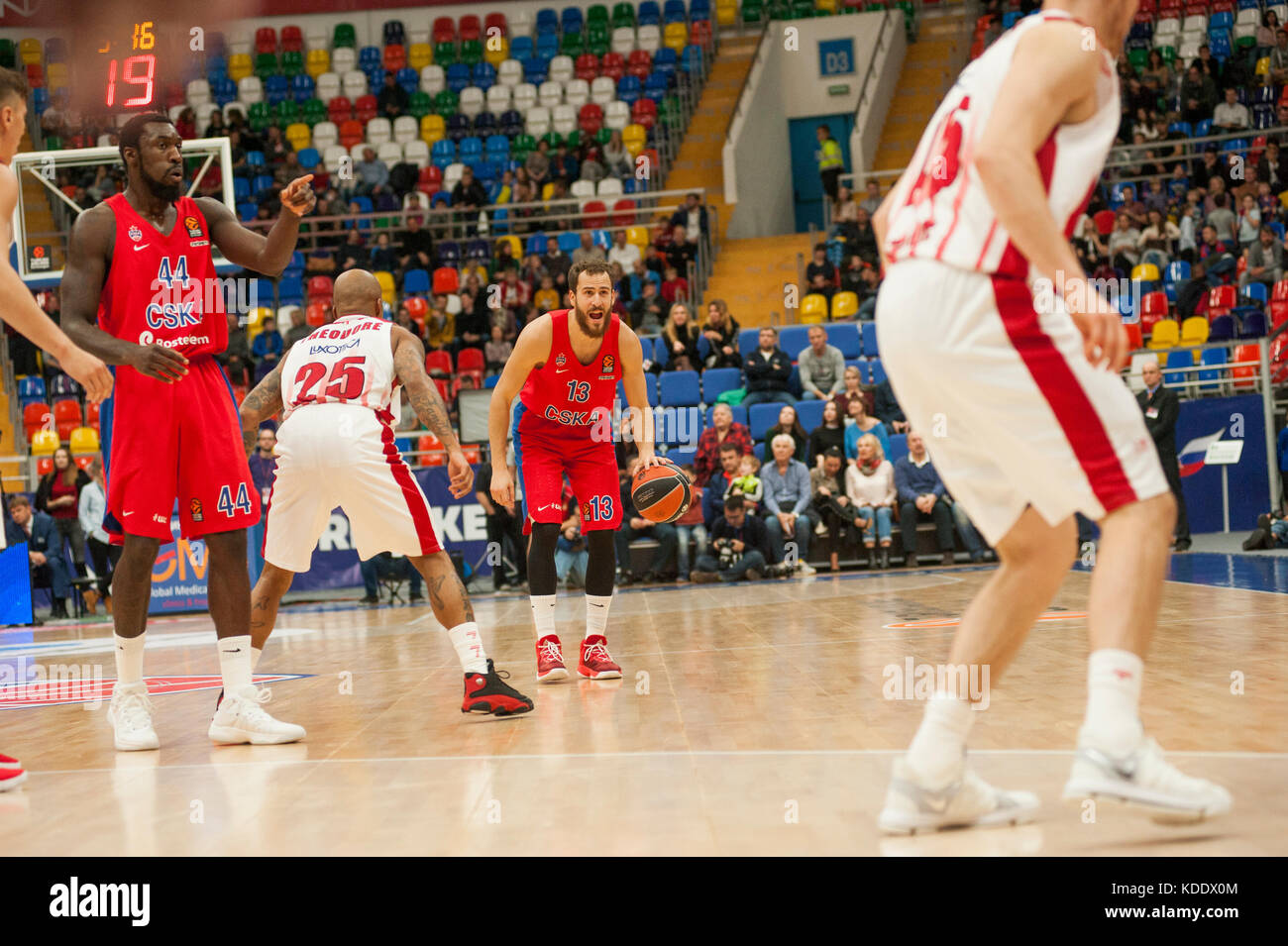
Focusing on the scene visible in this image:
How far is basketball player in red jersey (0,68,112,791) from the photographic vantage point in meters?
3.28

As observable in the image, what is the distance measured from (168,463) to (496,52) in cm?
1953

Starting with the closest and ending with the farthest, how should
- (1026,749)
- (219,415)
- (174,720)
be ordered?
1. (1026,749)
2. (219,415)
3. (174,720)

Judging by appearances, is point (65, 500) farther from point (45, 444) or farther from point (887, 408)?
point (887, 408)

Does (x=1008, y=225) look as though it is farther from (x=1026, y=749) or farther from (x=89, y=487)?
(x=89, y=487)

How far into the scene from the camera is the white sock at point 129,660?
14.2 ft

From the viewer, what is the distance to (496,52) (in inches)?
875

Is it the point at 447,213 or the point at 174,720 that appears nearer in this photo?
the point at 174,720

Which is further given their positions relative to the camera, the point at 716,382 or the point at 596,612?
the point at 716,382

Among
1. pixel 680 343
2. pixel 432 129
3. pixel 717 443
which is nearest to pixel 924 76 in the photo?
pixel 432 129

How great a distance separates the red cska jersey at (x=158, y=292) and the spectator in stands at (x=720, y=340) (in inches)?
387

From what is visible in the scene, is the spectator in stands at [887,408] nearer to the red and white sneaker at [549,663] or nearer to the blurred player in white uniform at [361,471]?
the red and white sneaker at [549,663]
